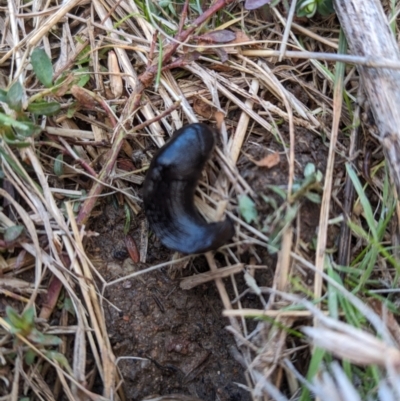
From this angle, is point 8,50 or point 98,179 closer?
point 98,179

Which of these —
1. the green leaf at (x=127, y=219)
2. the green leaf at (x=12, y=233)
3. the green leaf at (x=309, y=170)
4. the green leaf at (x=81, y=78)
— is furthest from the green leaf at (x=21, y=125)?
the green leaf at (x=309, y=170)

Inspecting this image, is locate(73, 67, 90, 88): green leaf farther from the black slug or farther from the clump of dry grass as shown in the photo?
the black slug

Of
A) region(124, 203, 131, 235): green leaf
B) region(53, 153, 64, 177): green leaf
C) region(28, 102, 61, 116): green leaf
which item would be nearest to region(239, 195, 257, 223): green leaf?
region(124, 203, 131, 235): green leaf

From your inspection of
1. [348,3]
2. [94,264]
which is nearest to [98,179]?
[94,264]

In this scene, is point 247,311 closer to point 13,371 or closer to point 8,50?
point 13,371

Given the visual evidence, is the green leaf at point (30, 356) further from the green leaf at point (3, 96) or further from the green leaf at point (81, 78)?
the green leaf at point (81, 78)

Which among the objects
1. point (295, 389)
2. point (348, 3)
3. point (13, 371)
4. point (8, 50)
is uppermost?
point (8, 50)

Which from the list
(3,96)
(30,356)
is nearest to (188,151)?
(3,96)
